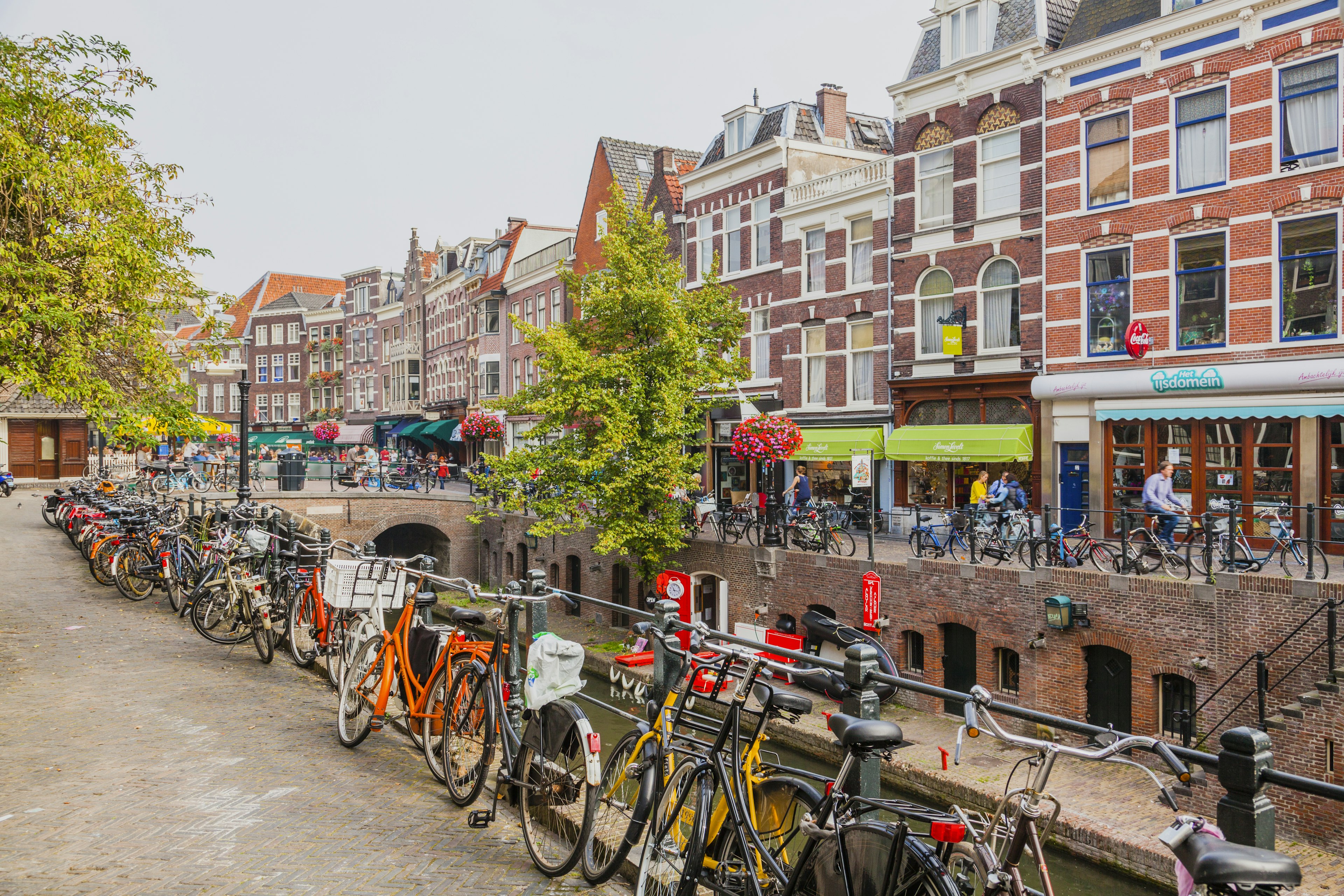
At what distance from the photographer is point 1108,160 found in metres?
20.5

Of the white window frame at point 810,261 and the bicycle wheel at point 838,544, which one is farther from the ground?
the white window frame at point 810,261

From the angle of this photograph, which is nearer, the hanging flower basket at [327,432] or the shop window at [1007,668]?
the shop window at [1007,668]

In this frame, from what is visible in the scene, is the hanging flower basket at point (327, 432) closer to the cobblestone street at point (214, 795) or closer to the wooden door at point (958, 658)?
the wooden door at point (958, 658)

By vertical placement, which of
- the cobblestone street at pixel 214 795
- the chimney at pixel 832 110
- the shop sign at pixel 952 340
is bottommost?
the cobblestone street at pixel 214 795

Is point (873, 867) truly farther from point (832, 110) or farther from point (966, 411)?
point (832, 110)

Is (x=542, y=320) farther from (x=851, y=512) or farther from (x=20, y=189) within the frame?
(x=20, y=189)

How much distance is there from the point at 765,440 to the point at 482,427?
55.9 ft

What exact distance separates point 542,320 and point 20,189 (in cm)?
3338

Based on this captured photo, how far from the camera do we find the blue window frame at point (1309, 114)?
56.8 feet

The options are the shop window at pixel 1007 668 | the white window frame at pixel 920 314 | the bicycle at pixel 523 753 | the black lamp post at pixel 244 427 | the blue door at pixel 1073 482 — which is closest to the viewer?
the bicycle at pixel 523 753

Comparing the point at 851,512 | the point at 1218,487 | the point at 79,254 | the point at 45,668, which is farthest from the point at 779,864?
the point at 851,512

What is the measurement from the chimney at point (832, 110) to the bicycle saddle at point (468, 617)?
87.0 ft

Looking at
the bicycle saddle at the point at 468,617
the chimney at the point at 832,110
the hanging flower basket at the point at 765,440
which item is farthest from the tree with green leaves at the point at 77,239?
the chimney at the point at 832,110

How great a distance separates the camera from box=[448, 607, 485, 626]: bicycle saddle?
5.88 meters
